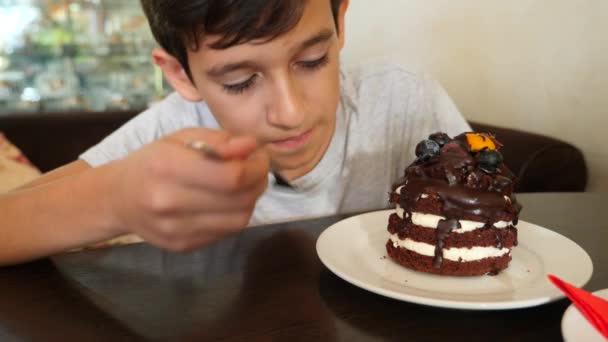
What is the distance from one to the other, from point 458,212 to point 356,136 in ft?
2.45

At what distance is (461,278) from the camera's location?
2.70 ft

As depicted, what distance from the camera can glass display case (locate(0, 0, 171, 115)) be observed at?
3.24 m

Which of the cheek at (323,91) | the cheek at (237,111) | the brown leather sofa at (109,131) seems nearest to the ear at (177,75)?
the cheek at (237,111)

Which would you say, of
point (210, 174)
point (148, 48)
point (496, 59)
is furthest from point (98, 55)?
point (210, 174)

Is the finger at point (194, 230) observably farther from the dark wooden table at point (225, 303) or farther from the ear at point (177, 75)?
the ear at point (177, 75)

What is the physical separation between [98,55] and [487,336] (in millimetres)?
3264

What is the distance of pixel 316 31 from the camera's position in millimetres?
1035

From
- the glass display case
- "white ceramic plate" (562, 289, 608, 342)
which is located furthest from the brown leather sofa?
"white ceramic plate" (562, 289, 608, 342)

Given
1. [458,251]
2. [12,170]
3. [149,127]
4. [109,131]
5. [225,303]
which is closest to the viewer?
[225,303]

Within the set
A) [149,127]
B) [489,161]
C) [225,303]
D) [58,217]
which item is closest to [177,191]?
[225,303]

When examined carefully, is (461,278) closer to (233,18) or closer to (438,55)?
(233,18)

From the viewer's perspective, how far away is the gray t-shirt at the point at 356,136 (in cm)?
146

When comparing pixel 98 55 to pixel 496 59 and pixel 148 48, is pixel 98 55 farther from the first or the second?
pixel 496 59

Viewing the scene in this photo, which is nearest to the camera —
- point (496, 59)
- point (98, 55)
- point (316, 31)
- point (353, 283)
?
point (353, 283)
